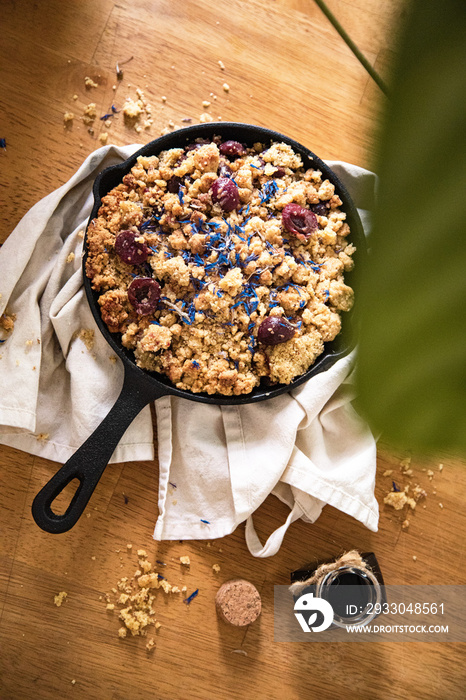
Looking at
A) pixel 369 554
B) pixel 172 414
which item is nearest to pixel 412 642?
pixel 369 554

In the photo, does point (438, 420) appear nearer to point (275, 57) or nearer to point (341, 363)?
point (341, 363)

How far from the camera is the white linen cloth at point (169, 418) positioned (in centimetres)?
119

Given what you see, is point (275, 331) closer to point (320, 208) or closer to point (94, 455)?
point (320, 208)

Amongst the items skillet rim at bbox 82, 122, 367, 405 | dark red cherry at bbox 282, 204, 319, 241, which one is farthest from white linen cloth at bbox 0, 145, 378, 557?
dark red cherry at bbox 282, 204, 319, 241

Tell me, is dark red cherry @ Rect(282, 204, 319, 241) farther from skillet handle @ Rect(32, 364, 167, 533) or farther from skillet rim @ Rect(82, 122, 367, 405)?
skillet handle @ Rect(32, 364, 167, 533)

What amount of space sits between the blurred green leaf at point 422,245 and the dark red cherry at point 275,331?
3.08 ft

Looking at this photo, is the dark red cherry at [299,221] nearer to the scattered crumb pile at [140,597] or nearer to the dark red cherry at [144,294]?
the dark red cherry at [144,294]

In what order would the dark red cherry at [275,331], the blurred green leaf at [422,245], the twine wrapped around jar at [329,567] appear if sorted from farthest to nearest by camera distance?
the twine wrapped around jar at [329,567] → the dark red cherry at [275,331] → the blurred green leaf at [422,245]

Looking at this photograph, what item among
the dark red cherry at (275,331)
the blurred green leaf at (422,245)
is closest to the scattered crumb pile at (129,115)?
the dark red cherry at (275,331)

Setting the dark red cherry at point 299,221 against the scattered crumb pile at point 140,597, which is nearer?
the dark red cherry at point 299,221

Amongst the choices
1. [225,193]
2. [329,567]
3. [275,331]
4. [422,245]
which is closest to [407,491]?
[329,567]

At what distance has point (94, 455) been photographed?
111cm

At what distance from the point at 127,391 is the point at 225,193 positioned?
42 cm

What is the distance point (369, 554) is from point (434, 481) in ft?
0.72
